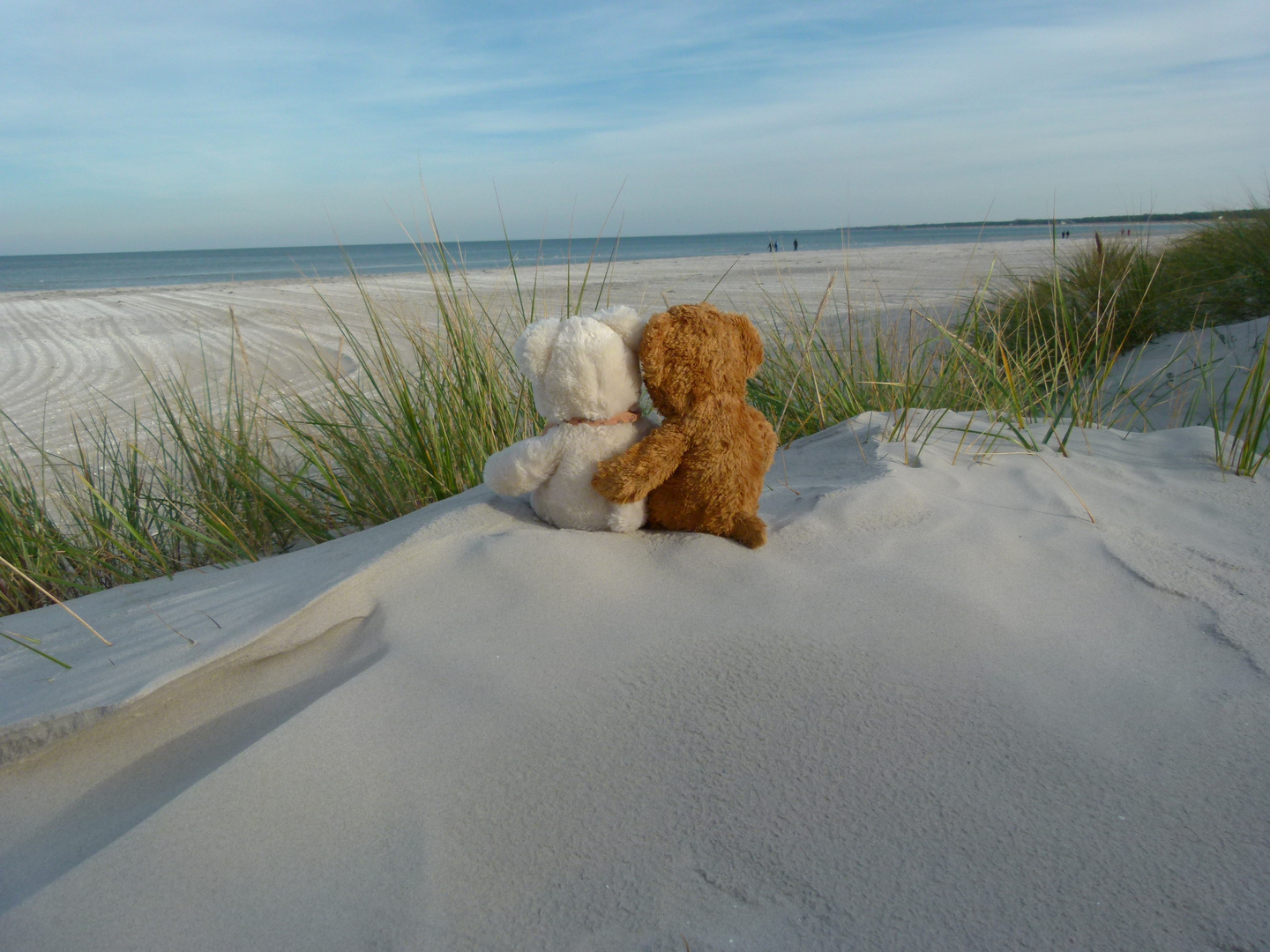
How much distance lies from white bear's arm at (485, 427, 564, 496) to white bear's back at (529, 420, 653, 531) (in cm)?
2

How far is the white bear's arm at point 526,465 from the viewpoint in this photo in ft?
6.43

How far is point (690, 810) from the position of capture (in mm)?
1148

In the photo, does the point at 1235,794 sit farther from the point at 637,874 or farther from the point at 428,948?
the point at 428,948

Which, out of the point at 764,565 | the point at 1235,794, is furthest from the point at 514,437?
the point at 1235,794

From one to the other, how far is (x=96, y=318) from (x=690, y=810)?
14435 mm

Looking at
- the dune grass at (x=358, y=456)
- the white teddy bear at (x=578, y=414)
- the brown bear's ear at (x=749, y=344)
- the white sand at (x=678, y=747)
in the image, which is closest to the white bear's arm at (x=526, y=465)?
the white teddy bear at (x=578, y=414)

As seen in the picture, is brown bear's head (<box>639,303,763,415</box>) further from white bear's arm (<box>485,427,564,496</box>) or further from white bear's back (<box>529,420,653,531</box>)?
white bear's arm (<box>485,427,564,496</box>)

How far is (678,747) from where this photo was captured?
4.17 feet

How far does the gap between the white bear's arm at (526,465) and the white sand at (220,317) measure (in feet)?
2.51

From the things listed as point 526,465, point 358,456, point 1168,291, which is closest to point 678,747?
point 526,465

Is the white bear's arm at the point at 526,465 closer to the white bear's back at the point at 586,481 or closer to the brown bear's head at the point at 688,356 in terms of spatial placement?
the white bear's back at the point at 586,481

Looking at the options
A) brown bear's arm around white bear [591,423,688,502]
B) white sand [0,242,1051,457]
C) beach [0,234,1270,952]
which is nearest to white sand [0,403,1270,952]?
beach [0,234,1270,952]

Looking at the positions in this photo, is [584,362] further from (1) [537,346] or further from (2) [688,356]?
(2) [688,356]

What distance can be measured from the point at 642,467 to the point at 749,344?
17.2 inches
